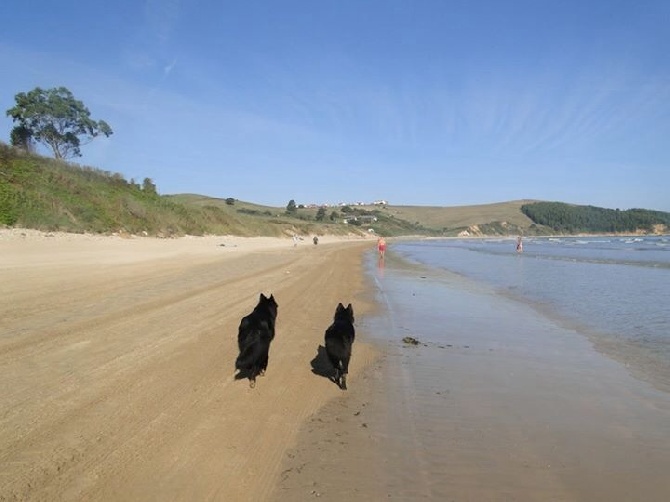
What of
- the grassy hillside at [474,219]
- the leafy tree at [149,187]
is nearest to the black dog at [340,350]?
the leafy tree at [149,187]

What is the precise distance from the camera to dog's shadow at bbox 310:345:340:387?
239 inches

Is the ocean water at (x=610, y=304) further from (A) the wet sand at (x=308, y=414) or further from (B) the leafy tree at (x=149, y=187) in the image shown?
(B) the leafy tree at (x=149, y=187)

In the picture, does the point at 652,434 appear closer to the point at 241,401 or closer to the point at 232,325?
the point at 241,401

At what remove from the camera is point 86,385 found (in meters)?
5.06

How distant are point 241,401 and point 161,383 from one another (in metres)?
1.02

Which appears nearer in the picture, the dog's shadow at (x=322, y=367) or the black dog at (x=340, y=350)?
the black dog at (x=340, y=350)

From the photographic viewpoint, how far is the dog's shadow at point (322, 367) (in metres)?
6.07

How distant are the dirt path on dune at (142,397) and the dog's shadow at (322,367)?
13 centimetres

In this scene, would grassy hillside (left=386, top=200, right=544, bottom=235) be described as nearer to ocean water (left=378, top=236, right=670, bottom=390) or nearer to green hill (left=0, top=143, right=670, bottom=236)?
green hill (left=0, top=143, right=670, bottom=236)

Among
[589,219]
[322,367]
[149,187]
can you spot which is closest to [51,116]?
[149,187]

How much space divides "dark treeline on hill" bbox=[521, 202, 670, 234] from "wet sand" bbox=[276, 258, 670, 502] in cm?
18370

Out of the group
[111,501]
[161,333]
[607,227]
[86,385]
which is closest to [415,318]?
[161,333]

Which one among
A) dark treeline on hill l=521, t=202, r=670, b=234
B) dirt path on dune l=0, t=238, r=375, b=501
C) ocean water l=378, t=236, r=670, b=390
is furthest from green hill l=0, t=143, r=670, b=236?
dark treeline on hill l=521, t=202, r=670, b=234

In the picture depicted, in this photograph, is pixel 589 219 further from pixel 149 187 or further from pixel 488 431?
pixel 488 431
